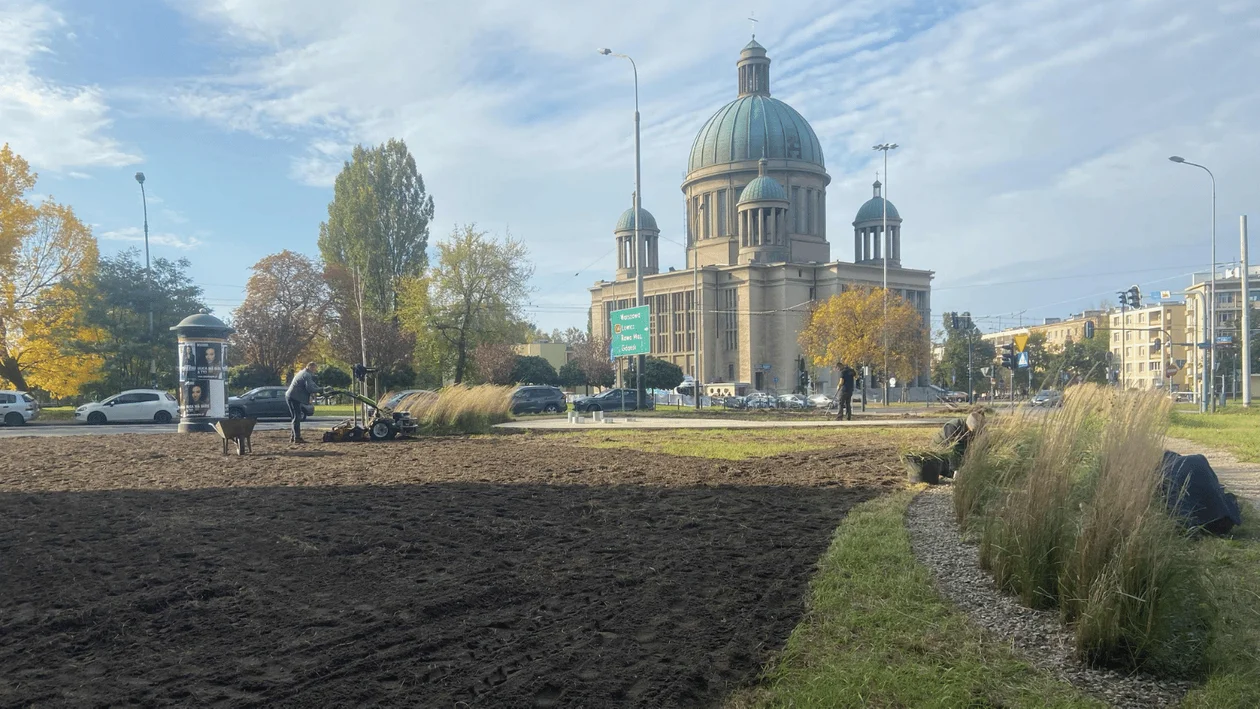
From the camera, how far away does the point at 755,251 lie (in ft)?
291

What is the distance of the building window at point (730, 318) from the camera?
3570 inches

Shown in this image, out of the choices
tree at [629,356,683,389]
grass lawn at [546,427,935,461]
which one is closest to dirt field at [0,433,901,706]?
grass lawn at [546,427,935,461]

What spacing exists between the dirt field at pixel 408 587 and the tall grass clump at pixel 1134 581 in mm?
1585

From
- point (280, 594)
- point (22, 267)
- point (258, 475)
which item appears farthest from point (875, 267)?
point (280, 594)

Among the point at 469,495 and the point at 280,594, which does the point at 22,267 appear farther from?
the point at 280,594

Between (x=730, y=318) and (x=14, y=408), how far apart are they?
6990cm

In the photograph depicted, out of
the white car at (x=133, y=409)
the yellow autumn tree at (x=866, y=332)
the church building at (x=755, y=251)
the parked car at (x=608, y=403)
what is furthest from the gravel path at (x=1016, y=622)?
the church building at (x=755, y=251)

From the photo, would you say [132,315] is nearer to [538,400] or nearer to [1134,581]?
[538,400]

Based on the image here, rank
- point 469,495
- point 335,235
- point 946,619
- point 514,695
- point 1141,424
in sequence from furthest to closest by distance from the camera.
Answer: point 335,235 → point 469,495 → point 1141,424 → point 946,619 → point 514,695

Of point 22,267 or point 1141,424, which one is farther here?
point 22,267

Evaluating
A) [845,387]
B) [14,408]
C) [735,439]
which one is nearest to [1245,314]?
[845,387]

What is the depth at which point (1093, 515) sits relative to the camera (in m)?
4.55

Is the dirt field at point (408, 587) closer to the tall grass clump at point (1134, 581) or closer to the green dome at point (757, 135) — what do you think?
the tall grass clump at point (1134, 581)

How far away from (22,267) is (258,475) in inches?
1247
